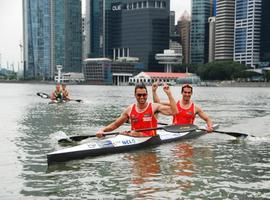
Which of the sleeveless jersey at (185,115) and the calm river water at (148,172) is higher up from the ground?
the sleeveless jersey at (185,115)

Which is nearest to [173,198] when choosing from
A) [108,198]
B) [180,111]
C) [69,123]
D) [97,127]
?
[108,198]

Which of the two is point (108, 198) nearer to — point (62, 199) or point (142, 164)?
point (62, 199)

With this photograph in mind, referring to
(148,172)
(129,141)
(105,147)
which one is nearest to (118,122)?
(105,147)

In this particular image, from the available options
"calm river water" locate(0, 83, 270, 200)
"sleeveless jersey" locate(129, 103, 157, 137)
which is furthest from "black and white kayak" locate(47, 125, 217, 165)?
"sleeveless jersey" locate(129, 103, 157, 137)

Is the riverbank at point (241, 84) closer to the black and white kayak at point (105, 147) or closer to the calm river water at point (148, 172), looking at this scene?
the calm river water at point (148, 172)

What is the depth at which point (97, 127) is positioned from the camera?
84.2 ft

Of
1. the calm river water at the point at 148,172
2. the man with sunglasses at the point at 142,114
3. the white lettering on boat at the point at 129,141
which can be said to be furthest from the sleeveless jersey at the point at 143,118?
the calm river water at the point at 148,172

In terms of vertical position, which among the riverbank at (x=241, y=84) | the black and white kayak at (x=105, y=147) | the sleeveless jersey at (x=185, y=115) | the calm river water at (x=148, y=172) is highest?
the sleeveless jersey at (x=185, y=115)

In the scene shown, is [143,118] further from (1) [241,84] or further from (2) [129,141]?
(1) [241,84]

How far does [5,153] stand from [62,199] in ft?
23.0

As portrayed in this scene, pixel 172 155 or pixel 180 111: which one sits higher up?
pixel 180 111

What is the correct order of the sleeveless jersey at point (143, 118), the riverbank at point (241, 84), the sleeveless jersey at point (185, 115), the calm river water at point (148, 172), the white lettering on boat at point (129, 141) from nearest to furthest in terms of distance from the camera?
the calm river water at point (148, 172), the sleeveless jersey at point (143, 118), the white lettering on boat at point (129, 141), the sleeveless jersey at point (185, 115), the riverbank at point (241, 84)

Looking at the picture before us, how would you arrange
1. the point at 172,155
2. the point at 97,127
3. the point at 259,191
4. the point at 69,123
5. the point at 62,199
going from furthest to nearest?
1. the point at 69,123
2. the point at 97,127
3. the point at 172,155
4. the point at 259,191
5. the point at 62,199

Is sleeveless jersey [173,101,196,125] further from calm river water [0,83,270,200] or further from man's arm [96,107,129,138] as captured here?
man's arm [96,107,129,138]
